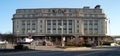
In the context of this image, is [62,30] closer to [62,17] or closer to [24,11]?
[62,17]

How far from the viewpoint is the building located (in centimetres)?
18988

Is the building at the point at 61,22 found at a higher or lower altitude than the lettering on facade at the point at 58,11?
lower

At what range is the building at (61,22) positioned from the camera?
623 ft

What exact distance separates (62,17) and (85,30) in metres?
16.4

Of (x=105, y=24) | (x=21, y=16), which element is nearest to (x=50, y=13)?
(x=21, y=16)

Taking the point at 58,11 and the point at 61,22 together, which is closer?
the point at 58,11

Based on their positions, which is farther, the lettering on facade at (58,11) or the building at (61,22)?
the building at (61,22)

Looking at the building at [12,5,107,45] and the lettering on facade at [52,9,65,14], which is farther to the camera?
the building at [12,5,107,45]

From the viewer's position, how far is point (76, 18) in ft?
626

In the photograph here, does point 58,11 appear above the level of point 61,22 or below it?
above

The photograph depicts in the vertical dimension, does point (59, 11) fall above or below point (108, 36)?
above

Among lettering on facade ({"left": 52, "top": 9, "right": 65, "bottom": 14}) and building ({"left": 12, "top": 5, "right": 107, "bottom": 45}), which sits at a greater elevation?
lettering on facade ({"left": 52, "top": 9, "right": 65, "bottom": 14})

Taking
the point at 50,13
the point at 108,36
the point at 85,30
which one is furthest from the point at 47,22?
the point at 108,36

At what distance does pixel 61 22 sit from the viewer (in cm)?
19162
